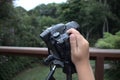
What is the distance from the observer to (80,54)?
83 cm

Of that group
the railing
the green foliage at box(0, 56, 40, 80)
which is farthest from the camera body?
the green foliage at box(0, 56, 40, 80)

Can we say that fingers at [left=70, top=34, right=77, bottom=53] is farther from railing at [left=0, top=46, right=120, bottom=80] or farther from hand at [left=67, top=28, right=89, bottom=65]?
railing at [left=0, top=46, right=120, bottom=80]

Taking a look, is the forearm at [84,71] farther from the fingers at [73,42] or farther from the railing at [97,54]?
the railing at [97,54]

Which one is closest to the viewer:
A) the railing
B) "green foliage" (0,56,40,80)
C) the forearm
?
the forearm

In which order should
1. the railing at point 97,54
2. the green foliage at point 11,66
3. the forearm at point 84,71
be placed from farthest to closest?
1. the green foliage at point 11,66
2. the railing at point 97,54
3. the forearm at point 84,71

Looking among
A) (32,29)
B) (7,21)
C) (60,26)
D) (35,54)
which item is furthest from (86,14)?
(60,26)

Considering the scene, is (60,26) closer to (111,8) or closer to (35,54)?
(35,54)

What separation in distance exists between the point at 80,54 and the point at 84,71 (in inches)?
1.9

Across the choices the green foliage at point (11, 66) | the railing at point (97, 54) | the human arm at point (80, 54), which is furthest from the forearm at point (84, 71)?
the green foliage at point (11, 66)

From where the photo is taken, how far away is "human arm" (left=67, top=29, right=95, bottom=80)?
82 centimetres

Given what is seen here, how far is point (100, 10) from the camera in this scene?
14016mm

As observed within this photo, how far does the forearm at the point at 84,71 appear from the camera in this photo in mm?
816

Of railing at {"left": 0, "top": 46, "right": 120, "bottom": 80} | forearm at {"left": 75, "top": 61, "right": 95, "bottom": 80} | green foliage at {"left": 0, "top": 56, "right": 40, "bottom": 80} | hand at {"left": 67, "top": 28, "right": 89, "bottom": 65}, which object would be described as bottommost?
green foliage at {"left": 0, "top": 56, "right": 40, "bottom": 80}

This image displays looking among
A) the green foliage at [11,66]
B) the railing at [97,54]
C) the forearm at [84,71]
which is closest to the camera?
the forearm at [84,71]
